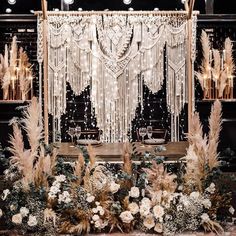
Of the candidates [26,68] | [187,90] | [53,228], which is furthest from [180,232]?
[26,68]

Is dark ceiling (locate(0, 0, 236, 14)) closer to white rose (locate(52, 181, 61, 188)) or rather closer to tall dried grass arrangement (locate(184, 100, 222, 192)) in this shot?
tall dried grass arrangement (locate(184, 100, 222, 192))

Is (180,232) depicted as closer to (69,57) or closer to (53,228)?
(53,228)

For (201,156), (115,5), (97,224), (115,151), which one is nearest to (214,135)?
(201,156)

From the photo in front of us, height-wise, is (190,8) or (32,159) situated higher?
(190,8)

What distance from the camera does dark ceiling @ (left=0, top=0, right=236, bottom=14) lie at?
7.75 metres

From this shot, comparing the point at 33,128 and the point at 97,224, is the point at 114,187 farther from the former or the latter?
the point at 33,128

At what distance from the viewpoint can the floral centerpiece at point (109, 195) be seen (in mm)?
2924

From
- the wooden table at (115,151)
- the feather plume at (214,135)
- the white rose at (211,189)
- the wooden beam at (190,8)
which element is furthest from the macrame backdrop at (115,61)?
the white rose at (211,189)

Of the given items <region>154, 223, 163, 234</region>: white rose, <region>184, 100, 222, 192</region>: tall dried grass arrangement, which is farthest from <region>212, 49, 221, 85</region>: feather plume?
<region>154, 223, 163, 234</region>: white rose

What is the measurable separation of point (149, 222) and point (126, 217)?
0.14 meters

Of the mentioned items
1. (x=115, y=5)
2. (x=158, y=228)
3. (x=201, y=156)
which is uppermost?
(x=115, y=5)

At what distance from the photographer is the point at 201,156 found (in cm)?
304

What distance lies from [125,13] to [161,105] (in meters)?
1.30

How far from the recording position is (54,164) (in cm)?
306
